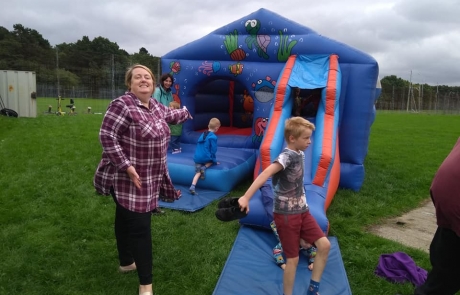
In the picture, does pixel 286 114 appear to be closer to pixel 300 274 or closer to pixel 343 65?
pixel 343 65

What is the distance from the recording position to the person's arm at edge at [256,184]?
2211mm

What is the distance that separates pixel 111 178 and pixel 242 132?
5.19m

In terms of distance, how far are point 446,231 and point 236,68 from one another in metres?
4.68

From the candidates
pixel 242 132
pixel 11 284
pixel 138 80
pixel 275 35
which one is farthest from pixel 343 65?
pixel 11 284

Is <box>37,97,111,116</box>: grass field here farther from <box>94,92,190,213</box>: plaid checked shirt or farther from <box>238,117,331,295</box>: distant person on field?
<box>238,117,331,295</box>: distant person on field

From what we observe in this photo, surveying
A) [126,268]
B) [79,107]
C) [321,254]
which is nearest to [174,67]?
[126,268]

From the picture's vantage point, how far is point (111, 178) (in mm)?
2537

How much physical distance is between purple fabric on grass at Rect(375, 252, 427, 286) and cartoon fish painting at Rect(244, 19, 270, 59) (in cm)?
393

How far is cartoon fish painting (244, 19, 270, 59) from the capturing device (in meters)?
6.15

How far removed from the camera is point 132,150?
95.6 inches

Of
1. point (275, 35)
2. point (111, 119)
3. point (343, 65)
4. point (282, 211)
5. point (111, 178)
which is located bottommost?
point (282, 211)

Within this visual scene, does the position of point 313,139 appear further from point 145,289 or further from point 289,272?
point 145,289

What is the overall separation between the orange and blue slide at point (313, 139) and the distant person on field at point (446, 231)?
140 centimetres

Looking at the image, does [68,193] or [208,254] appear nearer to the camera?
[208,254]
